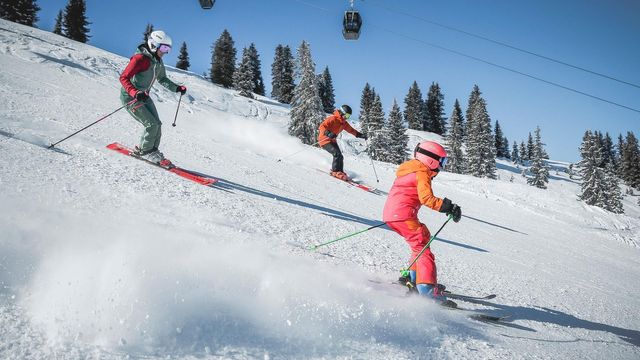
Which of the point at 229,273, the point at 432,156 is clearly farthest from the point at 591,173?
the point at 229,273

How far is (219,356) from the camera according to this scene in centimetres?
195

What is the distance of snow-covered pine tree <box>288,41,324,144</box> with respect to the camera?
40.5 meters

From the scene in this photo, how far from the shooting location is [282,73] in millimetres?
76250

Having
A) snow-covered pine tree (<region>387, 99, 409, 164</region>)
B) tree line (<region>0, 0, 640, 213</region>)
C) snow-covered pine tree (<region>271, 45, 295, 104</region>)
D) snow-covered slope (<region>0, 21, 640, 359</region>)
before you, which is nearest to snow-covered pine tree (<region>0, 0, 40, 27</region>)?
tree line (<region>0, 0, 640, 213</region>)

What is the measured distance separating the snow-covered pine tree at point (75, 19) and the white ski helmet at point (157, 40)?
6507 cm

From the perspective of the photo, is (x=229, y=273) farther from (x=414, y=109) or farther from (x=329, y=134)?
(x=414, y=109)

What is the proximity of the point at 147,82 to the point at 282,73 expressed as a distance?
73100 mm

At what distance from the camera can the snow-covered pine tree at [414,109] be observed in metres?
77.4

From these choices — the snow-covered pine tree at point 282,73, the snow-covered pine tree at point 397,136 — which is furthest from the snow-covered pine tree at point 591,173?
the snow-covered pine tree at point 282,73

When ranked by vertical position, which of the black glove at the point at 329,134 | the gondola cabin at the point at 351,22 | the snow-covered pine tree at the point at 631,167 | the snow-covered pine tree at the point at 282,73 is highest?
the snow-covered pine tree at the point at 282,73

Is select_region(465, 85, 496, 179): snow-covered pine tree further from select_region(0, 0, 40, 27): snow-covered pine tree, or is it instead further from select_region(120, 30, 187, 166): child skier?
select_region(0, 0, 40, 27): snow-covered pine tree

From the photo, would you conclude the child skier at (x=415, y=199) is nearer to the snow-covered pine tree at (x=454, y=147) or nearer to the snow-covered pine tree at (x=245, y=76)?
the snow-covered pine tree at (x=245, y=76)

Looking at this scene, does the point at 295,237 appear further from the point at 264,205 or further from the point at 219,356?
the point at 219,356

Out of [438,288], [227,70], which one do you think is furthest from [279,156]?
[227,70]
